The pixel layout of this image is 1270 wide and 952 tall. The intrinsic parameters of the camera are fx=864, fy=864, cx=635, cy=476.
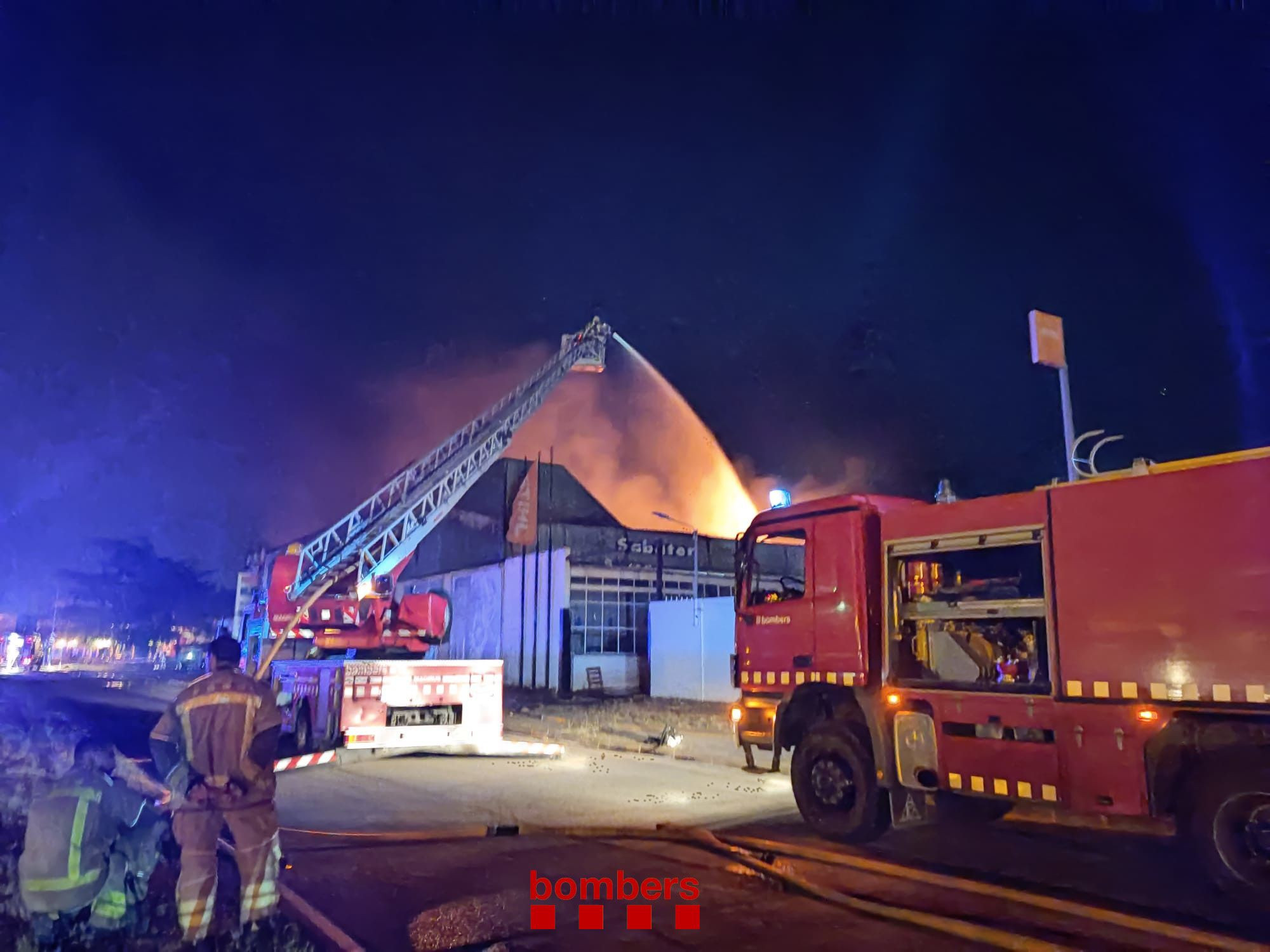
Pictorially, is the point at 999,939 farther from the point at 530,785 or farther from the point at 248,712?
the point at 530,785

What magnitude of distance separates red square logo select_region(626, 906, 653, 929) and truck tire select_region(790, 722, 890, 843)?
106 inches

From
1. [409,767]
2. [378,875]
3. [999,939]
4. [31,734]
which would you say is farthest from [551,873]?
[31,734]

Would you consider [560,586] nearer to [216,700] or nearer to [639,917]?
[639,917]

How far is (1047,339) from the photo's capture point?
12.3m

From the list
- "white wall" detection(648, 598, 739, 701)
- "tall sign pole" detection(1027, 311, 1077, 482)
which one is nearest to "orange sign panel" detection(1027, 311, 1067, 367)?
"tall sign pole" detection(1027, 311, 1077, 482)

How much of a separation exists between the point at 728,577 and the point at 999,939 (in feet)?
90.7

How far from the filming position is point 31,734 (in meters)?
14.0

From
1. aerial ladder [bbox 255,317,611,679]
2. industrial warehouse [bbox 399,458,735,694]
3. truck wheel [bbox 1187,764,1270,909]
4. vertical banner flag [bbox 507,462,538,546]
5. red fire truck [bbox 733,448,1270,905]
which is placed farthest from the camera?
vertical banner flag [bbox 507,462,538,546]

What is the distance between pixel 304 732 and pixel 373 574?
4.14 m

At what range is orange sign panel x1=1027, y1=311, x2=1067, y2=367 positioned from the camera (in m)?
12.2

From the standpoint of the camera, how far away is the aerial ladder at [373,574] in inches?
631

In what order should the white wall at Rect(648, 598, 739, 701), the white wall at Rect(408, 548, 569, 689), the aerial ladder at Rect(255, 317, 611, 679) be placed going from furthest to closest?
the white wall at Rect(408, 548, 569, 689), the white wall at Rect(648, 598, 739, 701), the aerial ladder at Rect(255, 317, 611, 679)

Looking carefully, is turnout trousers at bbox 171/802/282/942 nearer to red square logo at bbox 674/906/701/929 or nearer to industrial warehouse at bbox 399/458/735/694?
red square logo at bbox 674/906/701/929

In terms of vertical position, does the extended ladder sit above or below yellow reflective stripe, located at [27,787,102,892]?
above
